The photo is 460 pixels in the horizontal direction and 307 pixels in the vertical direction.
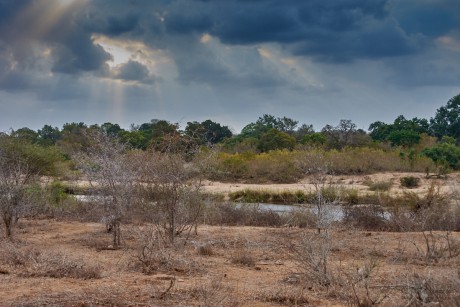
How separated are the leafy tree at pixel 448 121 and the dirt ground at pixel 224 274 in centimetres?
6354

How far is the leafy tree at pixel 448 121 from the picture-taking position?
7469cm

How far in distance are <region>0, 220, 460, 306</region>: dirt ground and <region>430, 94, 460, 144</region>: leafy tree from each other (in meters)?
63.5

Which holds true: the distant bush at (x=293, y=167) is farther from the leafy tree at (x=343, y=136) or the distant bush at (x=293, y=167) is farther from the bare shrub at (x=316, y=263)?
the bare shrub at (x=316, y=263)

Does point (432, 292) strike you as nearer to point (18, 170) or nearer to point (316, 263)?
point (316, 263)

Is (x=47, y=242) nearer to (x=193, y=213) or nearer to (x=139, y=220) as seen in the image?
(x=139, y=220)

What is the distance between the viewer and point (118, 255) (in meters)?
12.3

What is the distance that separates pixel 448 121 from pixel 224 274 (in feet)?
238

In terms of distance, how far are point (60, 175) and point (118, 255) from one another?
55.3 feet

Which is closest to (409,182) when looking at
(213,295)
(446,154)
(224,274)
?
(446,154)

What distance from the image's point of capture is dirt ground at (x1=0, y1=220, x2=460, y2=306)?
7609 millimetres

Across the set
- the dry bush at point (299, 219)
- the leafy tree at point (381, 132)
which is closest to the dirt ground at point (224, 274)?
the dry bush at point (299, 219)

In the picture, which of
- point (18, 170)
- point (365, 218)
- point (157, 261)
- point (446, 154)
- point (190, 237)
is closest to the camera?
point (157, 261)

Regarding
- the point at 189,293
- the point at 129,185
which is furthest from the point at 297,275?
the point at 129,185

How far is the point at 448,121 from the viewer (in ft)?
250
